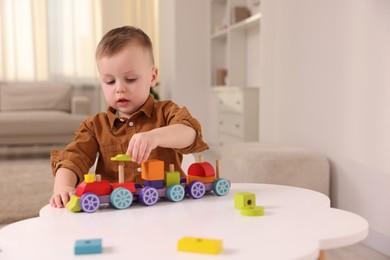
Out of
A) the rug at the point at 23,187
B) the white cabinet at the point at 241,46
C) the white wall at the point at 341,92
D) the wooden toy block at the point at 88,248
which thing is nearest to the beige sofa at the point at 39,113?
the rug at the point at 23,187

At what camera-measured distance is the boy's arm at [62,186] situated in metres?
0.97

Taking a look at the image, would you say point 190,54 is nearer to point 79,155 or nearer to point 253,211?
point 79,155

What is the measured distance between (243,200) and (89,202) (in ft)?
0.94

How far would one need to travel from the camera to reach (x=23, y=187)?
3.10 m

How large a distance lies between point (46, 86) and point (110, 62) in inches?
183

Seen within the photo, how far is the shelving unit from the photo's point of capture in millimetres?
3852

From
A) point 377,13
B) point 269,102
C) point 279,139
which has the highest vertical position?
point 377,13

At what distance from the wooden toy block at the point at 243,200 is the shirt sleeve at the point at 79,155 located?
1.43 ft

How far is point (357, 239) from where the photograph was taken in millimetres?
781

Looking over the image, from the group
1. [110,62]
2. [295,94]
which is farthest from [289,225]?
[295,94]

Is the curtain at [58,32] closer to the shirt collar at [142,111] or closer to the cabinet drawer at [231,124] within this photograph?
the cabinet drawer at [231,124]

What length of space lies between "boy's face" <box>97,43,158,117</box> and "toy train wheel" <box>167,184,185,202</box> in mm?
307

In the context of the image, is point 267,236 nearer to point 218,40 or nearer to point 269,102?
point 269,102

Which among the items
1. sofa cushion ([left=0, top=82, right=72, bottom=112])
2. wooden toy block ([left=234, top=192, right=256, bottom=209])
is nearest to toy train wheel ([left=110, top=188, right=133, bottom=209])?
wooden toy block ([left=234, top=192, right=256, bottom=209])
